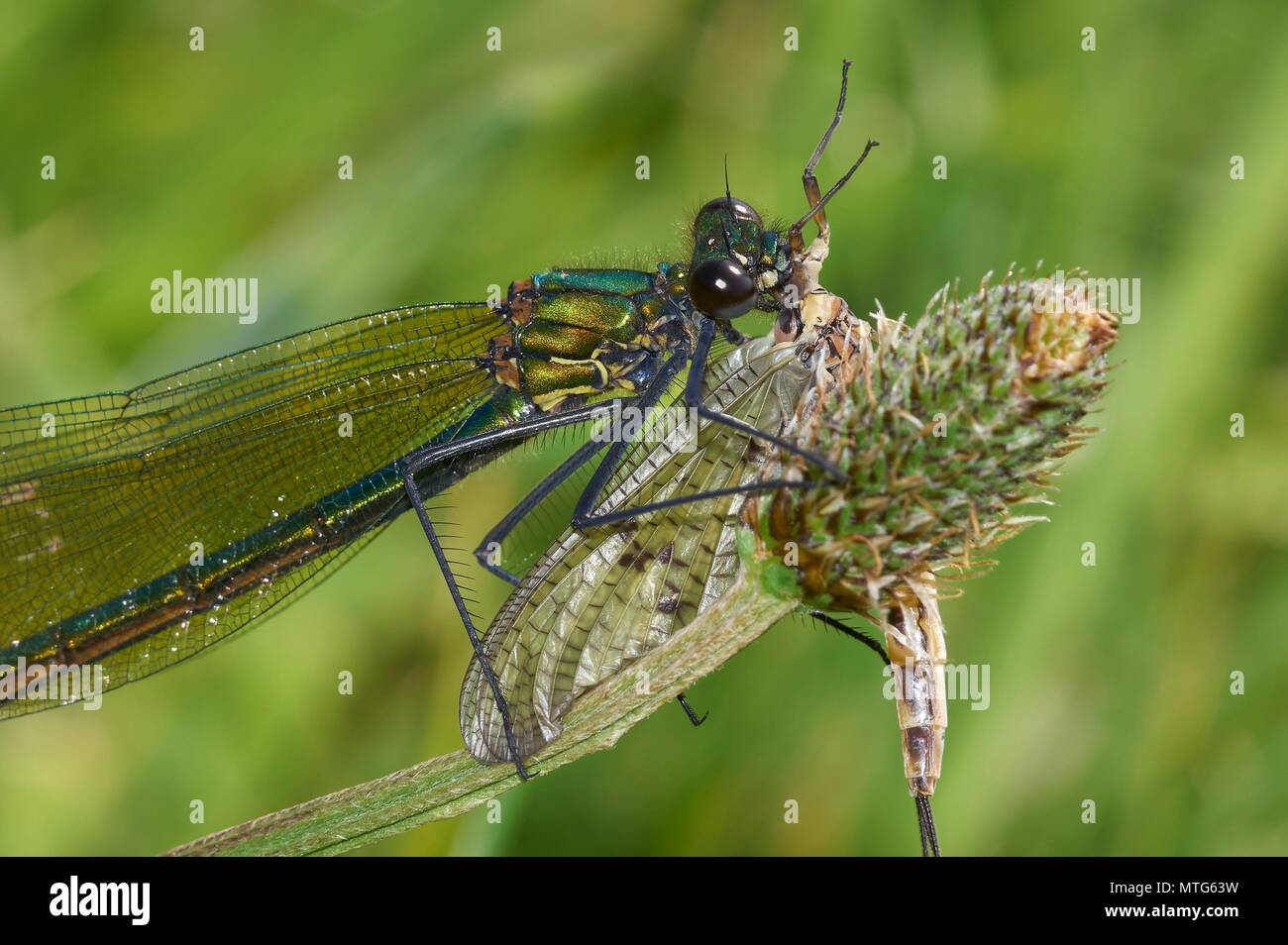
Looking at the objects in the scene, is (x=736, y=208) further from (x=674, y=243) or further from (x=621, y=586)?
(x=621, y=586)

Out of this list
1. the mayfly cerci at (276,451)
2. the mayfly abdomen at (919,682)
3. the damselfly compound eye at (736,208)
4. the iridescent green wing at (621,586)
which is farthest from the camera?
the mayfly cerci at (276,451)

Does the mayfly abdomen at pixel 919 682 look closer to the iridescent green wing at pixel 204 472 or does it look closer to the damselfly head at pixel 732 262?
the damselfly head at pixel 732 262

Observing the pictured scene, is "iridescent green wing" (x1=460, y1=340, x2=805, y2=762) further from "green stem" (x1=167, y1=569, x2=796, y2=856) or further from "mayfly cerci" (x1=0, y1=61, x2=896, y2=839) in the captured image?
"mayfly cerci" (x1=0, y1=61, x2=896, y2=839)

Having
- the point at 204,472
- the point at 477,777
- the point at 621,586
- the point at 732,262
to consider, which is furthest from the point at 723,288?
the point at 204,472

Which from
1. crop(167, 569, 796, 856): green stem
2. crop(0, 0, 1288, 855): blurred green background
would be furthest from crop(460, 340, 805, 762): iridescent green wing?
crop(0, 0, 1288, 855): blurred green background

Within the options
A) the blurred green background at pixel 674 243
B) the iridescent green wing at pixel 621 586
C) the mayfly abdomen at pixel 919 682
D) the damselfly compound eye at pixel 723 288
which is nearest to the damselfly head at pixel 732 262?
the damselfly compound eye at pixel 723 288

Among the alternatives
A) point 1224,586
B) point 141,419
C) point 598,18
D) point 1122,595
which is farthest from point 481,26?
point 1224,586

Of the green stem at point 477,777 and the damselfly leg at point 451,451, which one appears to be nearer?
the green stem at point 477,777
